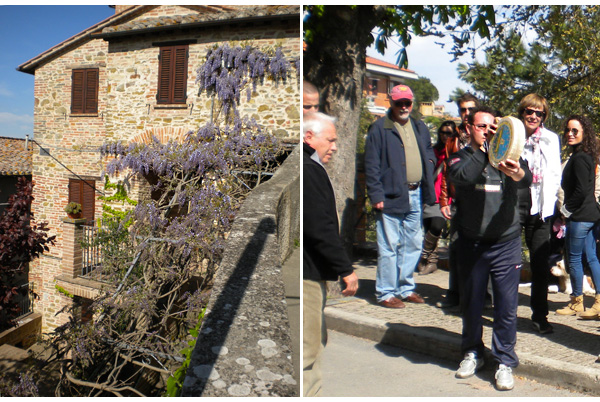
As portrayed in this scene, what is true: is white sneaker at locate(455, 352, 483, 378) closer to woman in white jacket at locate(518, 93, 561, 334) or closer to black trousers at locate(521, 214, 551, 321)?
woman in white jacket at locate(518, 93, 561, 334)

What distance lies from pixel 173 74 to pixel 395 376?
40.8 feet

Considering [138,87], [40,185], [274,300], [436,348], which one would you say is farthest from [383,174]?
[40,185]

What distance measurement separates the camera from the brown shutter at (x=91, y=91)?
16172 millimetres

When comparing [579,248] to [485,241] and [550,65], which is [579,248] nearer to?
[550,65]

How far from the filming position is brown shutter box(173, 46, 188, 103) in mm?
13281

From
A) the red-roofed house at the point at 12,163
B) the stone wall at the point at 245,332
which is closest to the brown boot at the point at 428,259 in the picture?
the stone wall at the point at 245,332

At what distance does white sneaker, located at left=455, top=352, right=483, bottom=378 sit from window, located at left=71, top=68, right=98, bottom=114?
15.6 metres

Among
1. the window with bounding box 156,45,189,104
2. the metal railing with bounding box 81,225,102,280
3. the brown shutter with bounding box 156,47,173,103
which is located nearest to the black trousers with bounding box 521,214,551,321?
the metal railing with bounding box 81,225,102,280

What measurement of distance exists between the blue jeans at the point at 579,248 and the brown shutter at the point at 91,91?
15038 millimetres

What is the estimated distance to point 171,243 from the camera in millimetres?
8875

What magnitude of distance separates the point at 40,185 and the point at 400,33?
1757cm

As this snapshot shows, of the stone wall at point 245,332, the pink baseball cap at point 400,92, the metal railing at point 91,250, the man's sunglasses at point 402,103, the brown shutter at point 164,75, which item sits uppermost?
the brown shutter at point 164,75

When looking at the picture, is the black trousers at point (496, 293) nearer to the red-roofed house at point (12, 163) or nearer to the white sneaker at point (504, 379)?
the white sneaker at point (504, 379)

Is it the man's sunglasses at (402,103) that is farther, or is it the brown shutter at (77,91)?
the brown shutter at (77,91)
